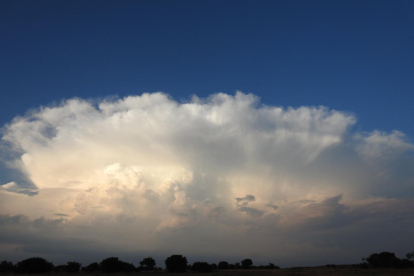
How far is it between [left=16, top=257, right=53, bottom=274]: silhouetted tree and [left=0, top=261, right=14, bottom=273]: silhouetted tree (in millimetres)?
17977

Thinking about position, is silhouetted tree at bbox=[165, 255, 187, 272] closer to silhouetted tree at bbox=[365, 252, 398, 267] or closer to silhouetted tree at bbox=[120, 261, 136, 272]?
silhouetted tree at bbox=[120, 261, 136, 272]

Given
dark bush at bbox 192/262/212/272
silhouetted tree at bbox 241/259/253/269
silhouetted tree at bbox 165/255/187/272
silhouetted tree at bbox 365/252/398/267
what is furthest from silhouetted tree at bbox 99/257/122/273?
silhouetted tree at bbox 365/252/398/267

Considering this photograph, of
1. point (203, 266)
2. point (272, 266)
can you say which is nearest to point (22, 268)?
point (203, 266)

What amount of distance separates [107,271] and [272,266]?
308 feet

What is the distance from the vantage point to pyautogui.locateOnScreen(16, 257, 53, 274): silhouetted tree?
110938mm

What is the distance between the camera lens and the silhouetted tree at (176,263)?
119669 millimetres

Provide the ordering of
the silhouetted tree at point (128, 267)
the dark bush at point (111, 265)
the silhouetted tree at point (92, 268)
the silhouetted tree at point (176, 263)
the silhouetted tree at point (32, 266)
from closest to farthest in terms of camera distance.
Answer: the silhouetted tree at point (32, 266) → the dark bush at point (111, 265) → the silhouetted tree at point (176, 263) → the silhouetted tree at point (128, 267) → the silhouetted tree at point (92, 268)

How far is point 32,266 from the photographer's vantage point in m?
111

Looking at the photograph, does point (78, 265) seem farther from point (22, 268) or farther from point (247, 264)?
point (247, 264)

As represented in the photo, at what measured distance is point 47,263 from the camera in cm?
11550

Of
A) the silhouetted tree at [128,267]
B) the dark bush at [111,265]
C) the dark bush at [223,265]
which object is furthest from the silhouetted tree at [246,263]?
the dark bush at [111,265]

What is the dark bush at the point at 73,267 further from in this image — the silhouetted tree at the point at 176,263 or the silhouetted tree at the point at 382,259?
the silhouetted tree at the point at 382,259

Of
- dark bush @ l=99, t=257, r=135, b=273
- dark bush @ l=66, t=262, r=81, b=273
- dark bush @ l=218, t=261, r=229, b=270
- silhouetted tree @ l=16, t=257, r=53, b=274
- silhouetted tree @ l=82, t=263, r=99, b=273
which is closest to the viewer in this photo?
silhouetted tree @ l=16, t=257, r=53, b=274

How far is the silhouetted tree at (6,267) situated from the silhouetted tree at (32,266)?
1798 cm
